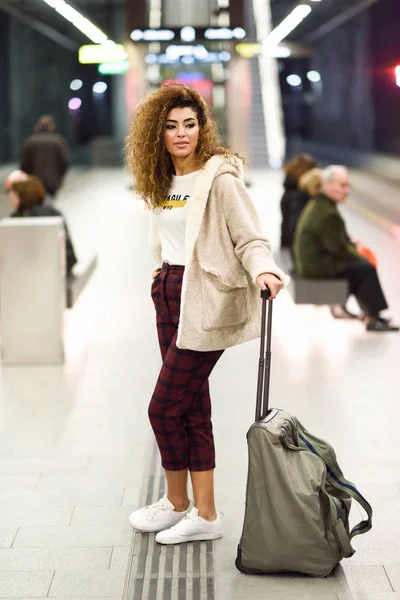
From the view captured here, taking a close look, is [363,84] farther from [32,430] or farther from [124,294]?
[32,430]

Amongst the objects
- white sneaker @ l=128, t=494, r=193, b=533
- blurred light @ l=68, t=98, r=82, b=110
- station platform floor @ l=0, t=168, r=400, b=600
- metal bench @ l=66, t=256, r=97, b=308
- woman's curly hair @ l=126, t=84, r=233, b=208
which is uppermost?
blurred light @ l=68, t=98, r=82, b=110

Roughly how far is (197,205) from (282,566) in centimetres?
126

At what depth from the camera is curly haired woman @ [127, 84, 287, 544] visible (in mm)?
3260

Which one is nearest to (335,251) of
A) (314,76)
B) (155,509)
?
(155,509)

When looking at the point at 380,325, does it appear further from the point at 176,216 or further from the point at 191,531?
the point at 176,216

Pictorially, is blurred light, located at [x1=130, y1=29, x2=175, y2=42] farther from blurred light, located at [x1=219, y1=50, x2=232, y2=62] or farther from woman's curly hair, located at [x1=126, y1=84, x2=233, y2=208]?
woman's curly hair, located at [x1=126, y1=84, x2=233, y2=208]

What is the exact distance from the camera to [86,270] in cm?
938

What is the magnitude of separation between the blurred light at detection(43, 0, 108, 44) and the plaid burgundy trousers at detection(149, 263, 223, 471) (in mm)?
9477

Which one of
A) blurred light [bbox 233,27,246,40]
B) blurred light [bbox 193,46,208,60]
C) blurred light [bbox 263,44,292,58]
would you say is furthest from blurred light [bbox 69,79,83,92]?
blurred light [bbox 233,27,246,40]

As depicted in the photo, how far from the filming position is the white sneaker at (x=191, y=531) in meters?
3.55

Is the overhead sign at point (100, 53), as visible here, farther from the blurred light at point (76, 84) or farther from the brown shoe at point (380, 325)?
the brown shoe at point (380, 325)

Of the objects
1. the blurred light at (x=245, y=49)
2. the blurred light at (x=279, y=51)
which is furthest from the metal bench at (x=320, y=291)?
the blurred light at (x=279, y=51)

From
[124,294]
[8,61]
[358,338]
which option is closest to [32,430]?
[358,338]

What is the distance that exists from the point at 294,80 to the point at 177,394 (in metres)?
40.4
